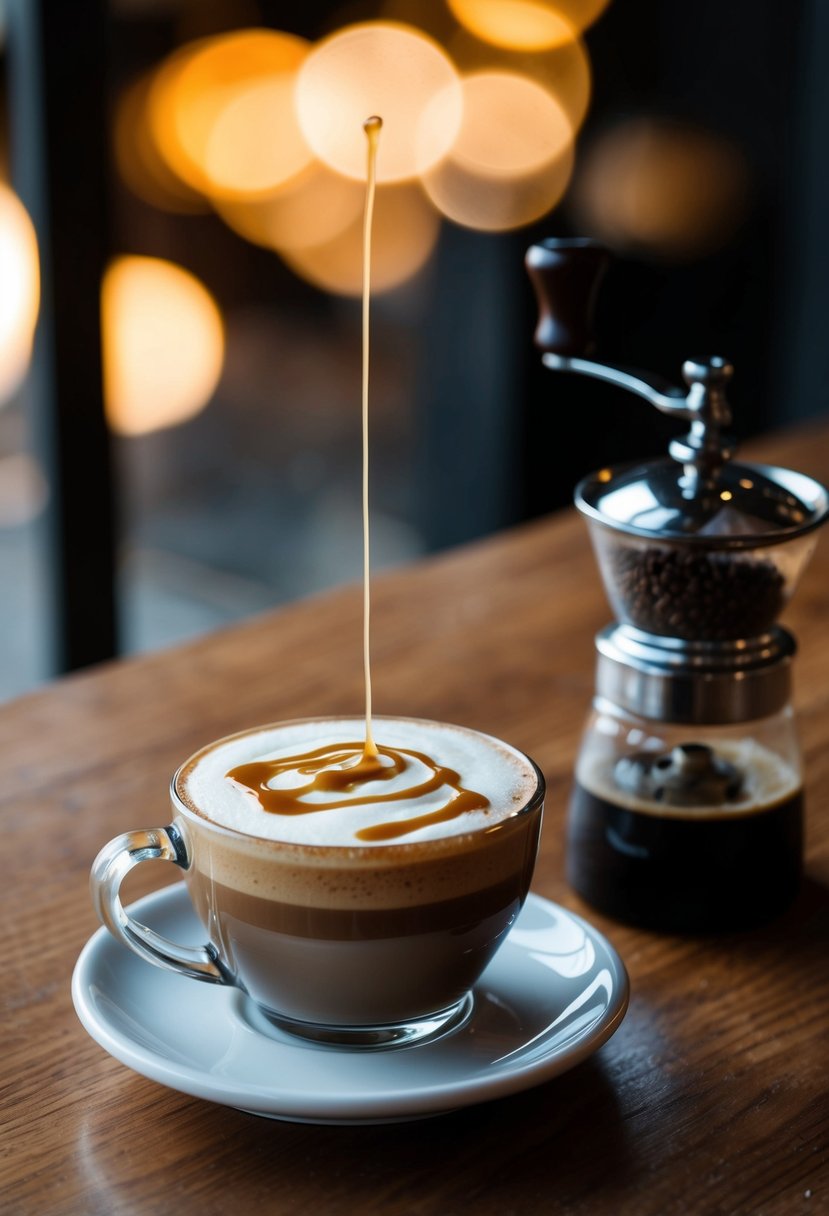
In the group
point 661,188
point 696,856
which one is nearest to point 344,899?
point 696,856

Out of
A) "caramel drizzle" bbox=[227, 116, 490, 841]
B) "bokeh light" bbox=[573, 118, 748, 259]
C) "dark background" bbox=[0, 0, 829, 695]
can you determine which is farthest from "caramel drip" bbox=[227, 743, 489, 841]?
"bokeh light" bbox=[573, 118, 748, 259]

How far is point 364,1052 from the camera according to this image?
1.76 ft

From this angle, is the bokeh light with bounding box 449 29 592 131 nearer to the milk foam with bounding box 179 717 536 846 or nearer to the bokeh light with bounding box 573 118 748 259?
the bokeh light with bounding box 573 118 748 259

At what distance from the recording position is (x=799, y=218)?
9.42 ft

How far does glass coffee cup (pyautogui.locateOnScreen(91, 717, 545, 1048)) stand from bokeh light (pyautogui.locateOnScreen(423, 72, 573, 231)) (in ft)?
7.00

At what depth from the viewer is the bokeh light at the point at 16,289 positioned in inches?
67.7

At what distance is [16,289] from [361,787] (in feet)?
4.86

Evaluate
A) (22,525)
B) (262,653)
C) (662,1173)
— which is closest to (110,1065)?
(662,1173)

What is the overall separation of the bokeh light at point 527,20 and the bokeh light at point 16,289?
1043mm

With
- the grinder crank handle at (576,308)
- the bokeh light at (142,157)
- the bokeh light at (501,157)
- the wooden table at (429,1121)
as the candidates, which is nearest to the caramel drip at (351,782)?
the wooden table at (429,1121)

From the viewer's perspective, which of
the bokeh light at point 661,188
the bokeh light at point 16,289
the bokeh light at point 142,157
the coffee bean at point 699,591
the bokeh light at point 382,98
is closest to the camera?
the coffee bean at point 699,591

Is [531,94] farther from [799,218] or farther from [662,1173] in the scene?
[662,1173]

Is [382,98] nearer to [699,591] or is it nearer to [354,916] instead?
[699,591]

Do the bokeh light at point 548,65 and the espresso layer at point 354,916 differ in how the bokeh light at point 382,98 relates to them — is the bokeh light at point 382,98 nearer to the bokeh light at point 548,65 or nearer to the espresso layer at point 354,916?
the bokeh light at point 548,65
